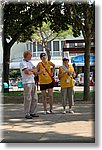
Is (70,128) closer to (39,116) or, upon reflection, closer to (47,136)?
(47,136)

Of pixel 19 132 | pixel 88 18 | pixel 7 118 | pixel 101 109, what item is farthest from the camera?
pixel 88 18

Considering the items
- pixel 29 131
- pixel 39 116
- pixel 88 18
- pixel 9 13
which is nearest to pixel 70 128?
pixel 29 131

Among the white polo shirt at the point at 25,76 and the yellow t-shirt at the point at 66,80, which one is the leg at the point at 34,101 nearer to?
the white polo shirt at the point at 25,76

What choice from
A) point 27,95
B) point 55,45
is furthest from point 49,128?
point 55,45

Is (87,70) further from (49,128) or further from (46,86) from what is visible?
(49,128)

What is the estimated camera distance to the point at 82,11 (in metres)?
14.4

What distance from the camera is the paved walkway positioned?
6164 mm

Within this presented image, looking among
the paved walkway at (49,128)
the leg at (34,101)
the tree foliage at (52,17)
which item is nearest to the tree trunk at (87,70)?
the tree foliage at (52,17)

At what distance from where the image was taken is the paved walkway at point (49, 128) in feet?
20.2

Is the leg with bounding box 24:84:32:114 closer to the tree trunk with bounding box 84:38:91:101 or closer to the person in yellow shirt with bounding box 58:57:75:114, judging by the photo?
the person in yellow shirt with bounding box 58:57:75:114

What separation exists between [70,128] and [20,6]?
10.1 metres

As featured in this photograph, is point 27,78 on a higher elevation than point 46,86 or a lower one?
higher

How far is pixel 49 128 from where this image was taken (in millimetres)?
7332

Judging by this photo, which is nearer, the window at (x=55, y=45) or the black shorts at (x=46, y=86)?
the black shorts at (x=46, y=86)
